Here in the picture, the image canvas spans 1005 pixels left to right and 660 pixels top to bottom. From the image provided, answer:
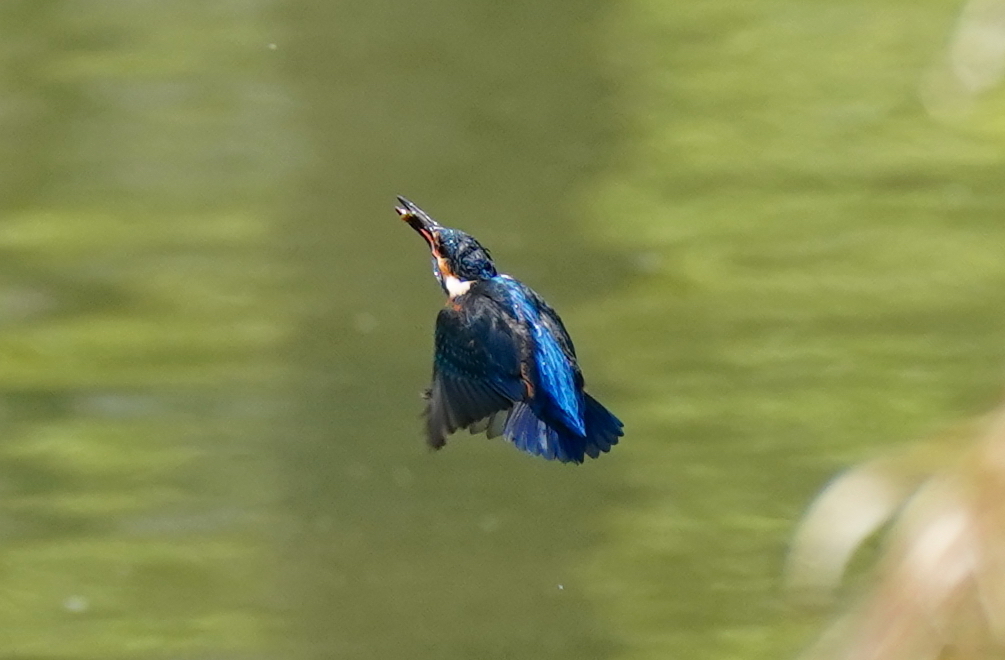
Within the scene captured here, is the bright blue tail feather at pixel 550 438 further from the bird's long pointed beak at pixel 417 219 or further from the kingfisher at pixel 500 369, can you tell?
the bird's long pointed beak at pixel 417 219

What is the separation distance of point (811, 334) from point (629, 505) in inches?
23.9

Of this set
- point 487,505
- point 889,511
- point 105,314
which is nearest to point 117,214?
point 105,314

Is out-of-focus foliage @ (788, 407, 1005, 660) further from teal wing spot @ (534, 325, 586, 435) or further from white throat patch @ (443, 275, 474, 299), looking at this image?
white throat patch @ (443, 275, 474, 299)

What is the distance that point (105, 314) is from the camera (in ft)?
14.2

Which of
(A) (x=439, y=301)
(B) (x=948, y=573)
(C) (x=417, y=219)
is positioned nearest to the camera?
(B) (x=948, y=573)

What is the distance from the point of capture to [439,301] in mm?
4230

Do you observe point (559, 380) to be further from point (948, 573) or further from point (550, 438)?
point (948, 573)

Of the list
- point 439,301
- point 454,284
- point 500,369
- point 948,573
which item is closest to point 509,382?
point 500,369

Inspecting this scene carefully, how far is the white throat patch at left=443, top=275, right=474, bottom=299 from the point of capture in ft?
5.76

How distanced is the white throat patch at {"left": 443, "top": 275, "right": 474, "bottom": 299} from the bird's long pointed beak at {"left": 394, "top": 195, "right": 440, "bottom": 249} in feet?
0.11

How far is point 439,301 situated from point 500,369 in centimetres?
255

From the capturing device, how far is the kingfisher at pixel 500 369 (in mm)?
1663

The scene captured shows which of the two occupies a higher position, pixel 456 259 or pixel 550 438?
pixel 456 259

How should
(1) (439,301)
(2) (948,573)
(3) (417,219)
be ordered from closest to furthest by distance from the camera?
(2) (948,573)
(3) (417,219)
(1) (439,301)
